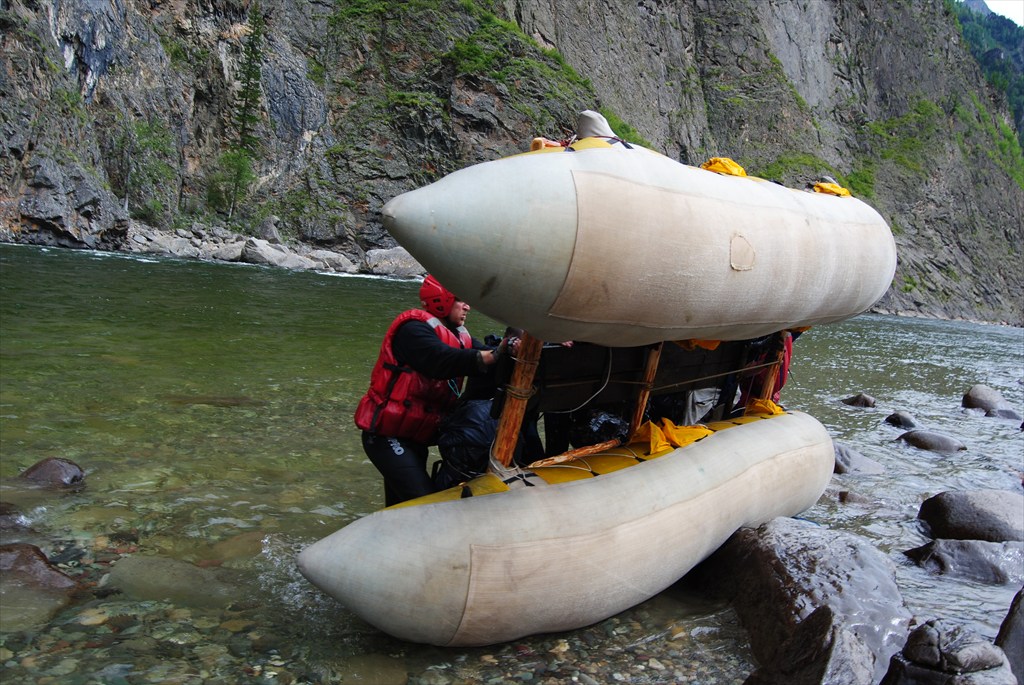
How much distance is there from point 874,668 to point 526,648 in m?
1.52

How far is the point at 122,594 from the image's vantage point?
3680mm

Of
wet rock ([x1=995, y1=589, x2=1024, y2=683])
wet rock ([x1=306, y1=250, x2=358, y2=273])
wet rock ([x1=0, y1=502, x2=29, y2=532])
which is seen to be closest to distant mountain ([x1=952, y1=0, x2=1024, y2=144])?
wet rock ([x1=306, y1=250, x2=358, y2=273])

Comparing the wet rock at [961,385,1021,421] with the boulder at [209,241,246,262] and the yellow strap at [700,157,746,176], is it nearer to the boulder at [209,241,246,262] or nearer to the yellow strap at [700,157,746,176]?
the yellow strap at [700,157,746,176]

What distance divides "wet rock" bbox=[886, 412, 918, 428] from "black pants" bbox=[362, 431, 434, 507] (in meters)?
8.63

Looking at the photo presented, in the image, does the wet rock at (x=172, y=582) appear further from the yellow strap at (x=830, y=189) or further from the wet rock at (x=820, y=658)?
the yellow strap at (x=830, y=189)

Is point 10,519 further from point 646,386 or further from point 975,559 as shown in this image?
point 975,559

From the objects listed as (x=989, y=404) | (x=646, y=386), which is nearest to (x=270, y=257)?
(x=989, y=404)

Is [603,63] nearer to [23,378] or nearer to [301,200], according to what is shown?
[301,200]

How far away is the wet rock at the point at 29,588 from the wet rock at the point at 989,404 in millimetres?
13102

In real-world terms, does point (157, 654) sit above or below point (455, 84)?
below

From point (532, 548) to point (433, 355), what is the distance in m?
1.06

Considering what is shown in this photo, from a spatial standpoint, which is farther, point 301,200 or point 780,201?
point 301,200

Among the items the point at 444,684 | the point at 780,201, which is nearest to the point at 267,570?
the point at 444,684

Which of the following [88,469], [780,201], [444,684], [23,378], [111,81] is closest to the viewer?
[444,684]
